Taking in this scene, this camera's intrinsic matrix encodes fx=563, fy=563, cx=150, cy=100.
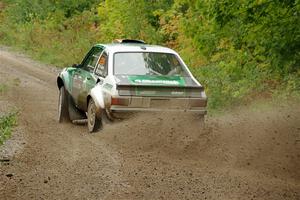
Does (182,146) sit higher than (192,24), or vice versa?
(192,24)

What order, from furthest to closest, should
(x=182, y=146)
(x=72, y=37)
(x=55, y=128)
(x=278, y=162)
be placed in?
(x=72, y=37), (x=55, y=128), (x=182, y=146), (x=278, y=162)

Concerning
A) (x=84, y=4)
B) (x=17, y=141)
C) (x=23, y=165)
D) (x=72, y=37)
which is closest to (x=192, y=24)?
(x=17, y=141)

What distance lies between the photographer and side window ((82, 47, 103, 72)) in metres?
10.7

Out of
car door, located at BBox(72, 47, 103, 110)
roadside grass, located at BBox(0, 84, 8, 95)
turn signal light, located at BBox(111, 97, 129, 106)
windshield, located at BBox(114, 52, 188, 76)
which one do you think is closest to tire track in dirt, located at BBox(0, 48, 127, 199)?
car door, located at BBox(72, 47, 103, 110)

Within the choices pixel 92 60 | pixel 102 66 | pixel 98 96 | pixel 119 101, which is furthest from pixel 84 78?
pixel 119 101

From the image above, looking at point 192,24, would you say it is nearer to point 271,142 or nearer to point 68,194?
point 271,142

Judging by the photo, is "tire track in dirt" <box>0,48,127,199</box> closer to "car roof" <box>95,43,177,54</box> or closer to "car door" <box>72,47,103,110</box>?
"car door" <box>72,47,103,110</box>

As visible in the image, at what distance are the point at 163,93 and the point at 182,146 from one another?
0.99 meters

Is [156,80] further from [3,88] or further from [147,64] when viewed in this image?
[3,88]

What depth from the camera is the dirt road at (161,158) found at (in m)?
6.62

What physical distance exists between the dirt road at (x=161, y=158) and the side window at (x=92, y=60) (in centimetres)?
121

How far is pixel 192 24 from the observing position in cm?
1287

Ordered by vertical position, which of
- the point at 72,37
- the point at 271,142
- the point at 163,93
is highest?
the point at 163,93

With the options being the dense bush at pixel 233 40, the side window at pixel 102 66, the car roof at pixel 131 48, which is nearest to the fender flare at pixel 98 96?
the side window at pixel 102 66
